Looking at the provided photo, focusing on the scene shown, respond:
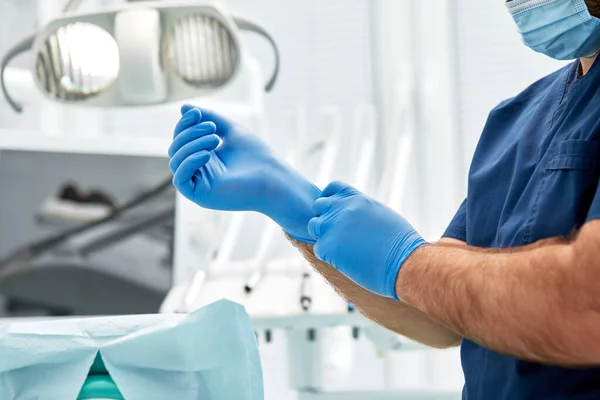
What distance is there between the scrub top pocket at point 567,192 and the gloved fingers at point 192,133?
0.47m

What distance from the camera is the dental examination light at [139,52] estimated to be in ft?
5.30

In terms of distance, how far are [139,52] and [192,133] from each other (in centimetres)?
46

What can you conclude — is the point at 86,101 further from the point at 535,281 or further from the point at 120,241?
the point at 535,281

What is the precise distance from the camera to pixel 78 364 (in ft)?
3.26

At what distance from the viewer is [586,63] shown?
119 centimetres

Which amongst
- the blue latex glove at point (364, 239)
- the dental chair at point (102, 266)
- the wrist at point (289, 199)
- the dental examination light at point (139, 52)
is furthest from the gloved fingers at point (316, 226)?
the dental chair at point (102, 266)

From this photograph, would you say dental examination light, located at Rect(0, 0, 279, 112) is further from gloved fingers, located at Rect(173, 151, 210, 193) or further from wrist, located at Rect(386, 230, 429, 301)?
wrist, located at Rect(386, 230, 429, 301)

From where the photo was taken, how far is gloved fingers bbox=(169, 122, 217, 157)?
1.21 meters

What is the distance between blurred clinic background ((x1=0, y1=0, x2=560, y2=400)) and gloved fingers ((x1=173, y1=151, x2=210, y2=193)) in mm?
452

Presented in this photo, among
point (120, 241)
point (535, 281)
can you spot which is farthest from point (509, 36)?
point (535, 281)

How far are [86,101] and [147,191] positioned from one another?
31.1 inches

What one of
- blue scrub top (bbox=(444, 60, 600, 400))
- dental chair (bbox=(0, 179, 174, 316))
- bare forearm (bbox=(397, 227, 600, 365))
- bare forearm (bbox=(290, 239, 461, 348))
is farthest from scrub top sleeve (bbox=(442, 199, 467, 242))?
dental chair (bbox=(0, 179, 174, 316))

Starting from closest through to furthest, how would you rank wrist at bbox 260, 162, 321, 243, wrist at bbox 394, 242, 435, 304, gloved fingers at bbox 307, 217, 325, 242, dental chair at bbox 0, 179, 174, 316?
wrist at bbox 394, 242, 435, 304, gloved fingers at bbox 307, 217, 325, 242, wrist at bbox 260, 162, 321, 243, dental chair at bbox 0, 179, 174, 316

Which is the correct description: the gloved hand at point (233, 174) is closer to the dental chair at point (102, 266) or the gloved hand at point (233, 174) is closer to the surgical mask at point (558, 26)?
the surgical mask at point (558, 26)
